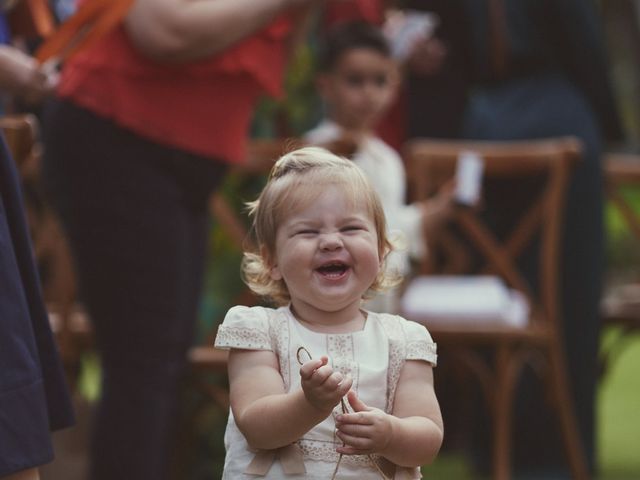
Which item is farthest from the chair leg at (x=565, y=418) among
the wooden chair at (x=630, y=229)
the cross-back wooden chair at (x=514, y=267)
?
the wooden chair at (x=630, y=229)

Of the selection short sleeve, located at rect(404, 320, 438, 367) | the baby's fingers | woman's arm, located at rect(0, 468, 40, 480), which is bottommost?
woman's arm, located at rect(0, 468, 40, 480)

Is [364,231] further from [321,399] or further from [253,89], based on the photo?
[253,89]

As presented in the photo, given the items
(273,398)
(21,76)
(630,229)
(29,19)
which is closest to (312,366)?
(273,398)

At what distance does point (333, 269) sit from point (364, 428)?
10.7 inches

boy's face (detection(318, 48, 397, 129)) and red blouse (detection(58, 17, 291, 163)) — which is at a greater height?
boy's face (detection(318, 48, 397, 129))

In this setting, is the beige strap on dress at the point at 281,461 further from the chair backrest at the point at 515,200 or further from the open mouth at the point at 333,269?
the chair backrest at the point at 515,200

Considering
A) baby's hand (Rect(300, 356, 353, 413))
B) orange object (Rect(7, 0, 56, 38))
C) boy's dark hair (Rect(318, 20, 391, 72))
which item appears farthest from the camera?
boy's dark hair (Rect(318, 20, 391, 72))

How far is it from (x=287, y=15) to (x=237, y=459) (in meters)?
1.31

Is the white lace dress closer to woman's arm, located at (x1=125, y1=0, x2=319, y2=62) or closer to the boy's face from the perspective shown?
woman's arm, located at (x1=125, y1=0, x2=319, y2=62)

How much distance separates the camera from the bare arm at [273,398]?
173 cm

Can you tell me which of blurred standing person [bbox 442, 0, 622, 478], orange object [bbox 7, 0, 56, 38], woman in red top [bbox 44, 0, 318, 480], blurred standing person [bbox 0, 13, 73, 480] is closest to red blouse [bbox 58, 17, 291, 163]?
woman in red top [bbox 44, 0, 318, 480]

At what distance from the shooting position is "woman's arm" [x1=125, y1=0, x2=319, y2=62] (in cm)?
270

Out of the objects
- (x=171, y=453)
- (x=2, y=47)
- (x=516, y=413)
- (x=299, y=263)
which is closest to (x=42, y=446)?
(x=299, y=263)

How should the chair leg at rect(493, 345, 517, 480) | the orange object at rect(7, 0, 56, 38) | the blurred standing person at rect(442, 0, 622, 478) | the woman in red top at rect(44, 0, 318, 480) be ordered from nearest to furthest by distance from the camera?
1. the woman in red top at rect(44, 0, 318, 480)
2. the orange object at rect(7, 0, 56, 38)
3. the chair leg at rect(493, 345, 517, 480)
4. the blurred standing person at rect(442, 0, 622, 478)
